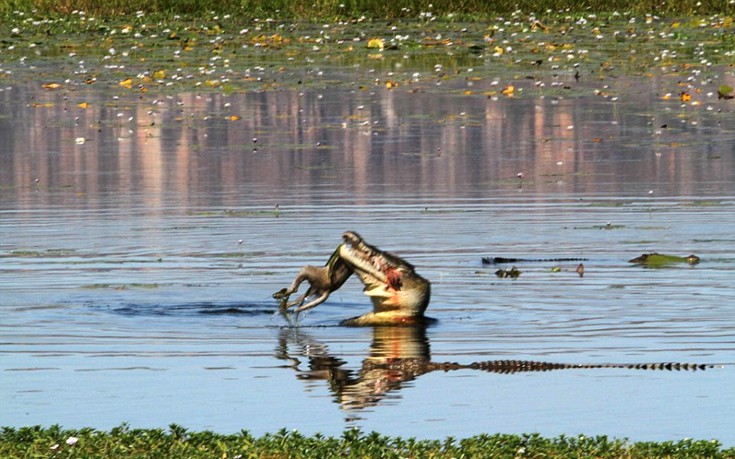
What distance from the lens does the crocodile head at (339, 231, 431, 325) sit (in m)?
12.6

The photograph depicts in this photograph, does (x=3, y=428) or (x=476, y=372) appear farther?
(x=476, y=372)

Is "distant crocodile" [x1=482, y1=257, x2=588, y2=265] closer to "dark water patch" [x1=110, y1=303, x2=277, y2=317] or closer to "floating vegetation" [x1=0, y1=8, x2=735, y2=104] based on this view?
"dark water patch" [x1=110, y1=303, x2=277, y2=317]

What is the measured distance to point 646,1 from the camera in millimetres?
41812

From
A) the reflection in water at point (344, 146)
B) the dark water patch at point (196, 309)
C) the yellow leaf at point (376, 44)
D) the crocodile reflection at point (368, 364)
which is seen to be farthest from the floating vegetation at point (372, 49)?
the crocodile reflection at point (368, 364)

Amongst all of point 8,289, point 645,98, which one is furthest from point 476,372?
point 645,98

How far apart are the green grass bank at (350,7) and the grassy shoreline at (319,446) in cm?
3331

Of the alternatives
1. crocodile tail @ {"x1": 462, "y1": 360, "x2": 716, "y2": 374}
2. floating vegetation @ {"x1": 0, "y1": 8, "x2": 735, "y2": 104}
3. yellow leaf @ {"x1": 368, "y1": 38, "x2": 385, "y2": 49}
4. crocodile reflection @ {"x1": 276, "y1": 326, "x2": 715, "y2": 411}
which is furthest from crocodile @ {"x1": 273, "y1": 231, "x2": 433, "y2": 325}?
yellow leaf @ {"x1": 368, "y1": 38, "x2": 385, "y2": 49}

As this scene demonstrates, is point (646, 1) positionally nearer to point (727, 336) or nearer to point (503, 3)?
point (503, 3)

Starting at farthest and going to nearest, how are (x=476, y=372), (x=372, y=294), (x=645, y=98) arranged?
1. (x=645, y=98)
2. (x=372, y=294)
3. (x=476, y=372)

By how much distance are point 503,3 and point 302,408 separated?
33.1 metres

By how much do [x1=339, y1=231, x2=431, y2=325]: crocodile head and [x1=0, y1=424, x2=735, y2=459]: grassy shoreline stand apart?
406 cm

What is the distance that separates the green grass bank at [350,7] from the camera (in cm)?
4166

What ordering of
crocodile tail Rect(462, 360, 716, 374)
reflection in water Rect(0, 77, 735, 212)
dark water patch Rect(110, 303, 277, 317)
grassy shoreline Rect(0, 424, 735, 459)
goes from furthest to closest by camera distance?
1. reflection in water Rect(0, 77, 735, 212)
2. dark water patch Rect(110, 303, 277, 317)
3. crocodile tail Rect(462, 360, 716, 374)
4. grassy shoreline Rect(0, 424, 735, 459)

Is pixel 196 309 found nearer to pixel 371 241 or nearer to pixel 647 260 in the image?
pixel 371 241
